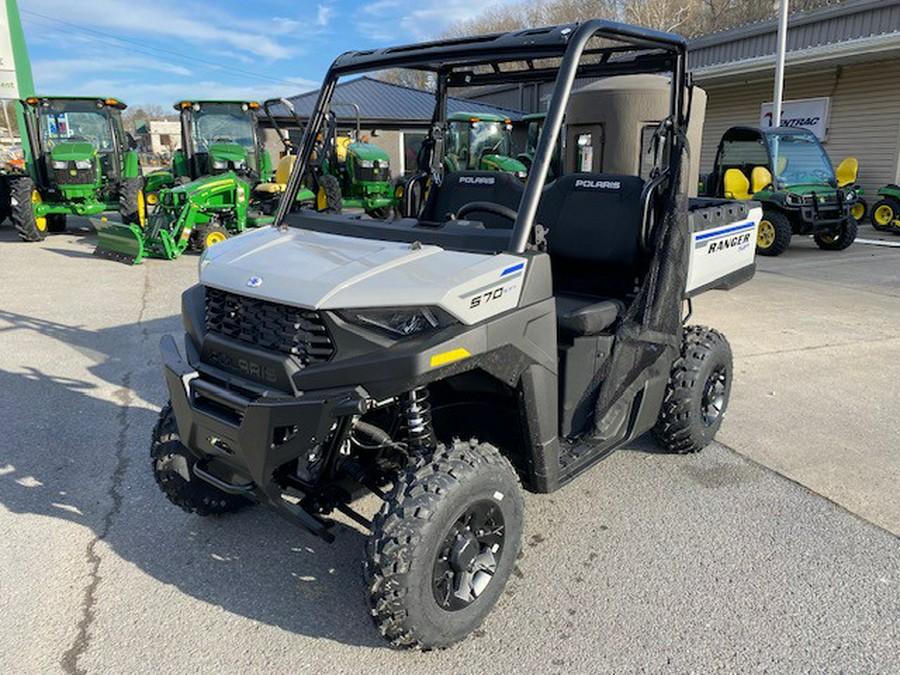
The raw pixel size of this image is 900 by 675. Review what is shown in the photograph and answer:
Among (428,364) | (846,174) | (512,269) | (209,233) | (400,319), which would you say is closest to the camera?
(428,364)

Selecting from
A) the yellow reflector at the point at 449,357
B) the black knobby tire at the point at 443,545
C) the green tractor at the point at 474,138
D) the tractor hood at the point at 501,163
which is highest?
the green tractor at the point at 474,138

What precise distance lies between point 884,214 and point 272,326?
47.0ft

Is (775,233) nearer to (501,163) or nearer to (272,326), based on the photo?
(501,163)

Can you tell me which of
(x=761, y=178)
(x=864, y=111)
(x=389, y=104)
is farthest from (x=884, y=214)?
(x=389, y=104)

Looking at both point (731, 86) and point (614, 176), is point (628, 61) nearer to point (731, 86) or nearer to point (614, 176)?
point (614, 176)

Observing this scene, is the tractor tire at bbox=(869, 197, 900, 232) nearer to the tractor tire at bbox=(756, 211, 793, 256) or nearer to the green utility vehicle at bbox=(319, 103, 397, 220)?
the tractor tire at bbox=(756, 211, 793, 256)

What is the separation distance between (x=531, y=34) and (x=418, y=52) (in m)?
0.50

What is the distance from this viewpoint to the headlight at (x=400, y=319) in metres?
2.18

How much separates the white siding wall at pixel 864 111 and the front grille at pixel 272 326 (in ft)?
52.2

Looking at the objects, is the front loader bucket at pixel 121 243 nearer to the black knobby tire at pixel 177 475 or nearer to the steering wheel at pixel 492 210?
the black knobby tire at pixel 177 475

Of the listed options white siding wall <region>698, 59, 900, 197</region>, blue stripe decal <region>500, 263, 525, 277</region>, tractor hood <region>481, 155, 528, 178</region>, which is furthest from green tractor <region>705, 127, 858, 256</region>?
blue stripe decal <region>500, 263, 525, 277</region>

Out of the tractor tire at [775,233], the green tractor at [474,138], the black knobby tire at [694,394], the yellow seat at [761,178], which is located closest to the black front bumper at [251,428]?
the black knobby tire at [694,394]

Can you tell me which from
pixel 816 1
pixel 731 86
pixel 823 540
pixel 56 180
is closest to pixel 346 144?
pixel 56 180

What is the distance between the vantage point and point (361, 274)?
2.25 m
